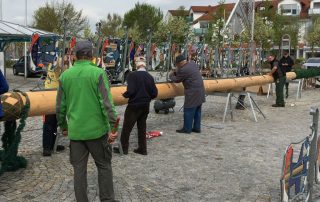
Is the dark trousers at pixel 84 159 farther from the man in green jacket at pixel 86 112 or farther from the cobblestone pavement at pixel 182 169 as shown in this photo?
the cobblestone pavement at pixel 182 169

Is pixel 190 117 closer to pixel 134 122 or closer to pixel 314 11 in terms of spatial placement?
pixel 134 122

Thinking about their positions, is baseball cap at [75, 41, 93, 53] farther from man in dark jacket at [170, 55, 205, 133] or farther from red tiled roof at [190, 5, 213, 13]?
red tiled roof at [190, 5, 213, 13]

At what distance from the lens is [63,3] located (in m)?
49.4

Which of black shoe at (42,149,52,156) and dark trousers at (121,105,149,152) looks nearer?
black shoe at (42,149,52,156)

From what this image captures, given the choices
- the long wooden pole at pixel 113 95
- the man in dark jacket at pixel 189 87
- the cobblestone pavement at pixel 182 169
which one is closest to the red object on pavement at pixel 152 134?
→ the cobblestone pavement at pixel 182 169

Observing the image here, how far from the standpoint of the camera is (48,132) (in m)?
6.98

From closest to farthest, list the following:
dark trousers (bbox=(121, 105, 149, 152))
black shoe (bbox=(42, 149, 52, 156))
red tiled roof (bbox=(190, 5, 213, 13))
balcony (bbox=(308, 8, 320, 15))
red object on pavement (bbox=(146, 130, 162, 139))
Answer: black shoe (bbox=(42, 149, 52, 156)) < dark trousers (bbox=(121, 105, 149, 152)) < red object on pavement (bbox=(146, 130, 162, 139)) < balcony (bbox=(308, 8, 320, 15)) < red tiled roof (bbox=(190, 5, 213, 13))

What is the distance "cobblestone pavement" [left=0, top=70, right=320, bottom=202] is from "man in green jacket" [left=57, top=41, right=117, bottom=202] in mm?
771

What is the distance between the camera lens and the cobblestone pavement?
5.34 meters

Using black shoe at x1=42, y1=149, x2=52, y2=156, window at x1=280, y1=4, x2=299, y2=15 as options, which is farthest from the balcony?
black shoe at x1=42, y1=149, x2=52, y2=156

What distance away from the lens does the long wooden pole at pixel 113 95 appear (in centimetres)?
565

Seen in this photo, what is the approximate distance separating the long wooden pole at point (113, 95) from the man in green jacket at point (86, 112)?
138 cm

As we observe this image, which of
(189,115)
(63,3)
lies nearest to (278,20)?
(63,3)

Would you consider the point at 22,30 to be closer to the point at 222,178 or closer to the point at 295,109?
the point at 295,109
